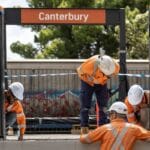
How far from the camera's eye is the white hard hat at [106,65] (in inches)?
370

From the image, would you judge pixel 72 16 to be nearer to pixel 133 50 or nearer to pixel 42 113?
pixel 42 113

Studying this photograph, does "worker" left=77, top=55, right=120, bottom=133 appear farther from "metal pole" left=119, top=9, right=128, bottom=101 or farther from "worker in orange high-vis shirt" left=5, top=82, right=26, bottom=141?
"metal pole" left=119, top=9, right=128, bottom=101

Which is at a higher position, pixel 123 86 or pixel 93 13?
pixel 93 13

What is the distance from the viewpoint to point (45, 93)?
15.2m

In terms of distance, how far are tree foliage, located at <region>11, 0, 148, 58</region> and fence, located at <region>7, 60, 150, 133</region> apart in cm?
1717

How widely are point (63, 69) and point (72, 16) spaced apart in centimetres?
382

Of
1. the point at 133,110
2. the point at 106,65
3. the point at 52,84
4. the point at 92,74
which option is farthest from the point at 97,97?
the point at 52,84

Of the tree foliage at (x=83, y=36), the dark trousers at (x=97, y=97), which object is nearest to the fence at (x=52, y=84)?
the dark trousers at (x=97, y=97)

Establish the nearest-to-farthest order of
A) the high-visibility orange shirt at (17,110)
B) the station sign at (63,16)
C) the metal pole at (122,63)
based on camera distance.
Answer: the high-visibility orange shirt at (17,110)
the metal pole at (122,63)
the station sign at (63,16)

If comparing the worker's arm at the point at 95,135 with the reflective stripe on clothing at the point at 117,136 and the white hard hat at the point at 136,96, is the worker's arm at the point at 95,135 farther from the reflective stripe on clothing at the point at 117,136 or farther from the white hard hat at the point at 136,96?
the white hard hat at the point at 136,96

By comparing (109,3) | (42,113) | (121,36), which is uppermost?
(109,3)

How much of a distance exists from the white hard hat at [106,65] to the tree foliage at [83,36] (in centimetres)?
2315

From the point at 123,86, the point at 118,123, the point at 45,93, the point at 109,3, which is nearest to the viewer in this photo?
the point at 118,123

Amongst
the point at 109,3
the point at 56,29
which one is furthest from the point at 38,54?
the point at 109,3
